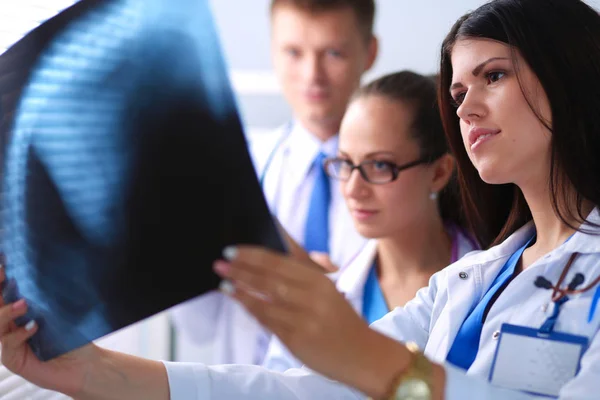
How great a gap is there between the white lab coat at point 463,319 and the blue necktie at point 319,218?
90 centimetres

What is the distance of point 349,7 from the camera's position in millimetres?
2412

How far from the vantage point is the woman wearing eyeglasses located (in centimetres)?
177

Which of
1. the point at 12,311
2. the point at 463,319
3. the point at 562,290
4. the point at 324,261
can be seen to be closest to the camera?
the point at 12,311

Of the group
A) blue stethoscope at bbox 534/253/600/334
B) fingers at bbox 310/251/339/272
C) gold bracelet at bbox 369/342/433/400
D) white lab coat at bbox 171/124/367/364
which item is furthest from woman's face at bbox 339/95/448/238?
gold bracelet at bbox 369/342/433/400

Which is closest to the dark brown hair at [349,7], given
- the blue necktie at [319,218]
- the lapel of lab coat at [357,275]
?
the blue necktie at [319,218]

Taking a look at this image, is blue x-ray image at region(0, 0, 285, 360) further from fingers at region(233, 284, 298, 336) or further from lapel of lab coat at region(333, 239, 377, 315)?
lapel of lab coat at region(333, 239, 377, 315)

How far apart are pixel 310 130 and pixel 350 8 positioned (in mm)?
399

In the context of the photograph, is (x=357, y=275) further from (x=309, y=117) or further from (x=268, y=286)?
(x=268, y=286)

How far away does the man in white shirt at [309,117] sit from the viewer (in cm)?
232

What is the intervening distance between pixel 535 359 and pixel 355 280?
80cm

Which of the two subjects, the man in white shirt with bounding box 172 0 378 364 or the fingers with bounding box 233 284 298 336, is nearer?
the fingers with bounding box 233 284 298 336

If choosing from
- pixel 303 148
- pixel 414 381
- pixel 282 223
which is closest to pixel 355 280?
pixel 282 223

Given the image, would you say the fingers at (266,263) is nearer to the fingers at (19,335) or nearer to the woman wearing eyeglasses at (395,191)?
the fingers at (19,335)

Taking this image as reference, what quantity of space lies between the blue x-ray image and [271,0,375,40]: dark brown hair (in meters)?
1.56
